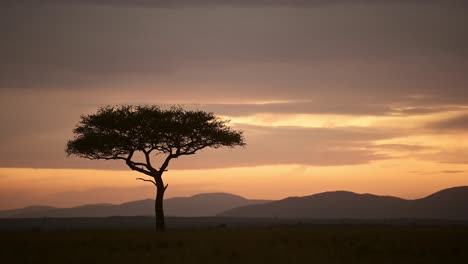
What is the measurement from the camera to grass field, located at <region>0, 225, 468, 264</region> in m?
31.2

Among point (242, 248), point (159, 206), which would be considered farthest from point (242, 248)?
point (159, 206)

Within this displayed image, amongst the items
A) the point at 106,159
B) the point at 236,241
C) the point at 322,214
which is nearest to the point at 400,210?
the point at 322,214

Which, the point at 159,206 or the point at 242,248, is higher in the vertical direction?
the point at 159,206

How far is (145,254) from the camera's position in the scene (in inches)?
1310

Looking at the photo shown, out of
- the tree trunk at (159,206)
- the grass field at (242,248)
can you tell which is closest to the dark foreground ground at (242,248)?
the grass field at (242,248)

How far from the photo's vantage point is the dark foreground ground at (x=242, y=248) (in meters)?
31.2

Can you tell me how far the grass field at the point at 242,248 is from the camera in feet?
102

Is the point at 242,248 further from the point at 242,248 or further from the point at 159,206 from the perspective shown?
the point at 159,206

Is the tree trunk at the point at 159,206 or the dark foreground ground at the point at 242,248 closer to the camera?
the dark foreground ground at the point at 242,248

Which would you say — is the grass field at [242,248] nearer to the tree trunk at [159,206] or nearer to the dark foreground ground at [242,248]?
the dark foreground ground at [242,248]

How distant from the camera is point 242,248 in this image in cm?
3519

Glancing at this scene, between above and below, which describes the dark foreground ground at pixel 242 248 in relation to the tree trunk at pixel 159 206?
below

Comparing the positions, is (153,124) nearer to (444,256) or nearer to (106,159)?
(106,159)

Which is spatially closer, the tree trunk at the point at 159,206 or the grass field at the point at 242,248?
the grass field at the point at 242,248
